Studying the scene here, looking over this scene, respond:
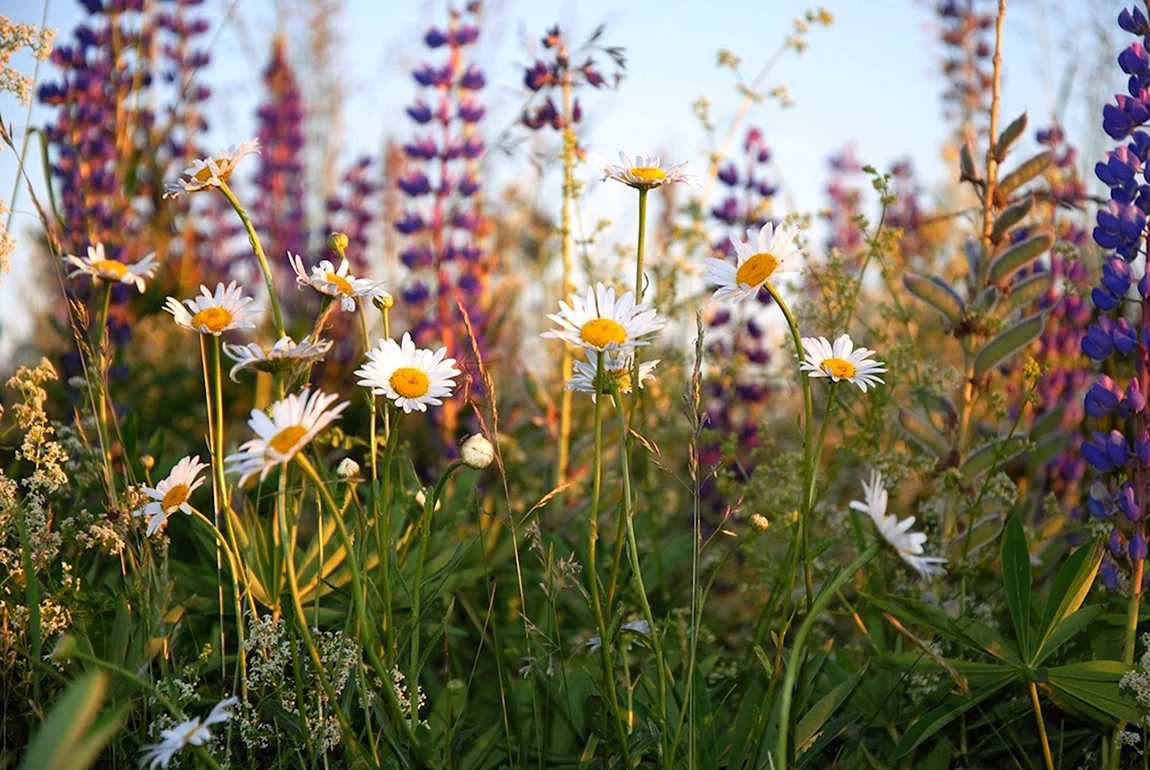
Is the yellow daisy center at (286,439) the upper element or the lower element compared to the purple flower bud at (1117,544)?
upper

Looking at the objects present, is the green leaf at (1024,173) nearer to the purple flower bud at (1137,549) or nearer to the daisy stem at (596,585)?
the purple flower bud at (1137,549)

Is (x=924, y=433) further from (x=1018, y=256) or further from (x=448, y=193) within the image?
(x=448, y=193)

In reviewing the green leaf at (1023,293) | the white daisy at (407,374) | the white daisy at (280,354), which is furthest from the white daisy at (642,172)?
the green leaf at (1023,293)

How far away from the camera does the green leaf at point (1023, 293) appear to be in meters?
2.25

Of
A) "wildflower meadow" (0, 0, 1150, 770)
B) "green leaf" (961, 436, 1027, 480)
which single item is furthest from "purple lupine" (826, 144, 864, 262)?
"green leaf" (961, 436, 1027, 480)

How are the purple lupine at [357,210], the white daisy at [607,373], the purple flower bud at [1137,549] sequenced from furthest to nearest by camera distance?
the purple lupine at [357,210]
the purple flower bud at [1137,549]
the white daisy at [607,373]

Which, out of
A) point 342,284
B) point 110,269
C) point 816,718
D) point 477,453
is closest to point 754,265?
point 477,453

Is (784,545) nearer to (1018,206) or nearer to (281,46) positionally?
(1018,206)

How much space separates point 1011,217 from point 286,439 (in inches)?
70.6

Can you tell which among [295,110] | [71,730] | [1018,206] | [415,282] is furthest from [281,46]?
[71,730]

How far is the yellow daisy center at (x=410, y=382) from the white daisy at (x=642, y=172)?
41 centimetres

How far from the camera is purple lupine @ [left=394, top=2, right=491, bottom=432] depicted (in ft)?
11.7

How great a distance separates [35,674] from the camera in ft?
4.93

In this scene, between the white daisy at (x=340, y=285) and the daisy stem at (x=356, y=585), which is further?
the white daisy at (x=340, y=285)
